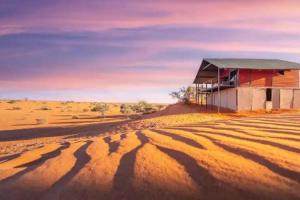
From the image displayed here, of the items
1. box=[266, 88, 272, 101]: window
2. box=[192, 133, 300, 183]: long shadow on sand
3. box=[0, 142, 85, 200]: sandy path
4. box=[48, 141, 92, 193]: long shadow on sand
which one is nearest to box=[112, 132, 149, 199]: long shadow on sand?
box=[48, 141, 92, 193]: long shadow on sand

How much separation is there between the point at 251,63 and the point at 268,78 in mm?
1698

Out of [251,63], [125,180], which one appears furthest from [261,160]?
[251,63]

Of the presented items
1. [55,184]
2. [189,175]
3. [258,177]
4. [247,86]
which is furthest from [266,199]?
[247,86]

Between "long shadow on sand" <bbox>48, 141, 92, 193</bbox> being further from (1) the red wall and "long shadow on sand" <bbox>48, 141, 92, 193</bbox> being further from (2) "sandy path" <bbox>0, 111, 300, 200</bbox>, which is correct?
(1) the red wall

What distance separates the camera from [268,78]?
32000 millimetres

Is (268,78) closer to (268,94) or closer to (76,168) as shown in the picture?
(268,94)

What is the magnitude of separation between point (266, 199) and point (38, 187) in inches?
92.7

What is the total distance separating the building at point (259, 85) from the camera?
30.4 meters

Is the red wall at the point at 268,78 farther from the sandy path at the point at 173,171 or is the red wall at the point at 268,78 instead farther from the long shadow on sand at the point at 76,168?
the long shadow on sand at the point at 76,168

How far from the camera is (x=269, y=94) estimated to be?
3191 centimetres

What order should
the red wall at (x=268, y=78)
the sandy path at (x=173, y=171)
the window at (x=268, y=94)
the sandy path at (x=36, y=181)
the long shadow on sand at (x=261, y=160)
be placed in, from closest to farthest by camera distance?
the sandy path at (x=173, y=171) → the long shadow on sand at (x=261, y=160) → the sandy path at (x=36, y=181) → the red wall at (x=268, y=78) → the window at (x=268, y=94)

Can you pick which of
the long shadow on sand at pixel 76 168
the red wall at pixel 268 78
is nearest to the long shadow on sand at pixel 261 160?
the long shadow on sand at pixel 76 168

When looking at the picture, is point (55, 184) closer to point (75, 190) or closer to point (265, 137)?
point (75, 190)

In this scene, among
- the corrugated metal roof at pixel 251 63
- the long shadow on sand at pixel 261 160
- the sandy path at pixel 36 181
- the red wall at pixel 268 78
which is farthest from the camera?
the red wall at pixel 268 78
